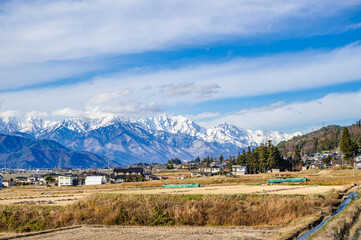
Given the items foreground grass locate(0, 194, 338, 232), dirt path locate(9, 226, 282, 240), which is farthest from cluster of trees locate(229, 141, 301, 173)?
dirt path locate(9, 226, 282, 240)

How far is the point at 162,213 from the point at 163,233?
568 cm

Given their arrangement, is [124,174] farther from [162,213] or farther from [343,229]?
[343,229]

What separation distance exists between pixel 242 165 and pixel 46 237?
12854 centimetres

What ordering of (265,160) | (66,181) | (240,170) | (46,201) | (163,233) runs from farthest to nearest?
(240,170), (66,181), (265,160), (46,201), (163,233)

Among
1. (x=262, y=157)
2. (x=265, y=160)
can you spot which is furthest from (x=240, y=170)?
(x=262, y=157)

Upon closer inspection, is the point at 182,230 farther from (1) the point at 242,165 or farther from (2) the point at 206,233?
(1) the point at 242,165

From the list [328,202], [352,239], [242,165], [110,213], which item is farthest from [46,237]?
[242,165]

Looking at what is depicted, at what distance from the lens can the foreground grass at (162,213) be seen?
28531 millimetres

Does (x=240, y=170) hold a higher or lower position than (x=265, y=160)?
lower

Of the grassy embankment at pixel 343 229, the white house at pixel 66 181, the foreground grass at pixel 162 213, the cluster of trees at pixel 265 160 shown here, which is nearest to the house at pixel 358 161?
the cluster of trees at pixel 265 160

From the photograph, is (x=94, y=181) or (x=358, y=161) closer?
(x=358, y=161)

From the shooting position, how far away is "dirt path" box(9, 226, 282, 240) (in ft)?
73.9

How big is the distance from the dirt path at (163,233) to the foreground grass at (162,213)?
8.37 ft

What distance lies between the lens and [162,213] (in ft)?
97.8
